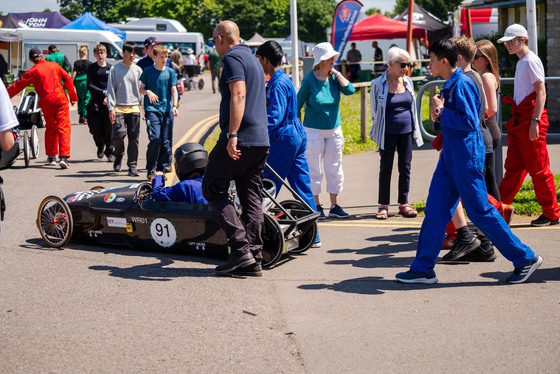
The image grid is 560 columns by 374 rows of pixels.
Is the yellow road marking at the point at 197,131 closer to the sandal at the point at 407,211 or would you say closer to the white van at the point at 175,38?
the sandal at the point at 407,211

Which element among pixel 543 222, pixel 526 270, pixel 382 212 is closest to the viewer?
pixel 526 270

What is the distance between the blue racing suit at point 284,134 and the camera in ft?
22.6

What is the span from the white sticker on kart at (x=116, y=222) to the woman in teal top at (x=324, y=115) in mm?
2286

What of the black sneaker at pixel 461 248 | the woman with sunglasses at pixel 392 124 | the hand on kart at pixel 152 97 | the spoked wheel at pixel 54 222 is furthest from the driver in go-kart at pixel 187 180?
the hand on kart at pixel 152 97

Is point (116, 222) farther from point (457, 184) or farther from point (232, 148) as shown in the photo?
point (457, 184)

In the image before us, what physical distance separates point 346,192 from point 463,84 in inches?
173

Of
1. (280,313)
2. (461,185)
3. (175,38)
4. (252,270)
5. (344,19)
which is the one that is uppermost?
(175,38)

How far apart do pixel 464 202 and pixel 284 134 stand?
6.05 ft

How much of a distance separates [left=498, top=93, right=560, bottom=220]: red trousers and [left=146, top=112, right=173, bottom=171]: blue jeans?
16.1 ft

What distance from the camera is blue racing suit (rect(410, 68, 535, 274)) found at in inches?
226

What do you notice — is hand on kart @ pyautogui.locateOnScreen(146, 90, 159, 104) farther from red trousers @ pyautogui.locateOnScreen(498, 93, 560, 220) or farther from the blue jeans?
red trousers @ pyautogui.locateOnScreen(498, 93, 560, 220)

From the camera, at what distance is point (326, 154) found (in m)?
8.56

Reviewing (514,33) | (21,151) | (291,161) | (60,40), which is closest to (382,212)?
(291,161)

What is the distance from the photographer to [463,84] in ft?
19.1
